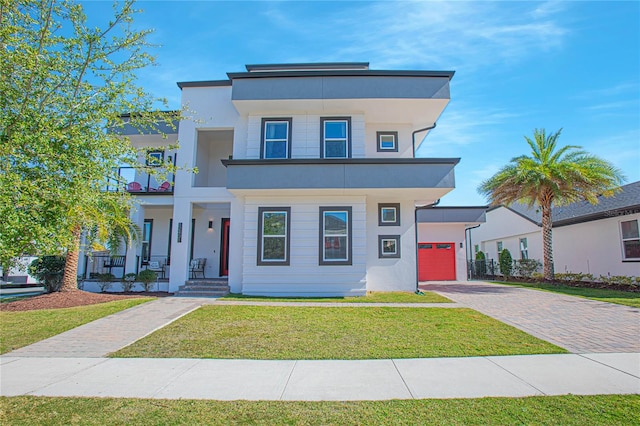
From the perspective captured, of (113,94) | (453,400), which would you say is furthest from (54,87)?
(453,400)

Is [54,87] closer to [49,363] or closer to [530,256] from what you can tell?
[49,363]

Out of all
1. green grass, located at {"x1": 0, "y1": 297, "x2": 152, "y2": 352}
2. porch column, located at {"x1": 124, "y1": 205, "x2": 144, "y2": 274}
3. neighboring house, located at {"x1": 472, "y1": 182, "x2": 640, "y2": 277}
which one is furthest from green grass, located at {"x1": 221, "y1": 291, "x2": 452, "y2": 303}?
neighboring house, located at {"x1": 472, "y1": 182, "x2": 640, "y2": 277}

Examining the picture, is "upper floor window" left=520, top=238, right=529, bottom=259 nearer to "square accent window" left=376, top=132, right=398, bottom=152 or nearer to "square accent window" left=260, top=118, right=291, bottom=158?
"square accent window" left=376, top=132, right=398, bottom=152

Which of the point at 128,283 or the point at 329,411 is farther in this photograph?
the point at 128,283

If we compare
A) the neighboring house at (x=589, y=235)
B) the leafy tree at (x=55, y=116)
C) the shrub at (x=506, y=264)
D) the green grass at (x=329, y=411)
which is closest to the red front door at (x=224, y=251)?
the leafy tree at (x=55, y=116)

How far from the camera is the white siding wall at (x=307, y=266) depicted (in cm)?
1270

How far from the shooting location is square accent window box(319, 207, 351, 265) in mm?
12789

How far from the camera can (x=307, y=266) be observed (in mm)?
12773

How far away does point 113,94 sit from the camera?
5723 millimetres

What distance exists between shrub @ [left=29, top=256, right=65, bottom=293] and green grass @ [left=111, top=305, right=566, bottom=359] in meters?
7.45

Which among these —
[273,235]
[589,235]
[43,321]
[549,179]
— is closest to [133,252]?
[43,321]

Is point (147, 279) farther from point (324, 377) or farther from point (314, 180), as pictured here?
point (324, 377)

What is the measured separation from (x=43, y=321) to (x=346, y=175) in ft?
30.5

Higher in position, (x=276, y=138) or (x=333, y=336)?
(x=276, y=138)
